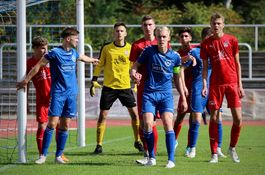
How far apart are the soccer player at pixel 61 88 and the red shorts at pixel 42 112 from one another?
0.83 metres

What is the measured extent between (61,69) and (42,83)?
1.19m

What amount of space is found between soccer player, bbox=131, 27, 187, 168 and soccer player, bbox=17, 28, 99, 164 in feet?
3.51

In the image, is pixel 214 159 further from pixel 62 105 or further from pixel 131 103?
pixel 131 103

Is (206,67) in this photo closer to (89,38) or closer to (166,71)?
(166,71)

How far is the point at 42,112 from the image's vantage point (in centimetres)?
1395

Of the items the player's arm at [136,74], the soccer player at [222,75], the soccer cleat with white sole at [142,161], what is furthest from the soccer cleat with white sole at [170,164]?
the player's arm at [136,74]

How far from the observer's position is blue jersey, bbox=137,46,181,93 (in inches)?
497

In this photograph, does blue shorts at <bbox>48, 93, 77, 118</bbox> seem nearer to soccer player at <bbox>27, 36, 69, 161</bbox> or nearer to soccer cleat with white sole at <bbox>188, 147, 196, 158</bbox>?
soccer player at <bbox>27, 36, 69, 161</bbox>

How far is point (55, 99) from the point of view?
12938mm

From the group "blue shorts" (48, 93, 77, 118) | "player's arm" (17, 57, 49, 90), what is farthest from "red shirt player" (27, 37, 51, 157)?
"player's arm" (17, 57, 49, 90)

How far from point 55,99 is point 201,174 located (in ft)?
8.79

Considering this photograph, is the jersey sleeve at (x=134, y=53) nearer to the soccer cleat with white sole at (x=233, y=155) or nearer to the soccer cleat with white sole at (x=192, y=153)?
the soccer cleat with white sole at (x=192, y=153)

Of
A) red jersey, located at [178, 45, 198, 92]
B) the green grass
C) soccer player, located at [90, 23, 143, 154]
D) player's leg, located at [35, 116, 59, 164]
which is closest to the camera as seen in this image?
the green grass

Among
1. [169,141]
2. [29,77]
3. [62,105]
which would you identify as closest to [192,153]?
[169,141]
